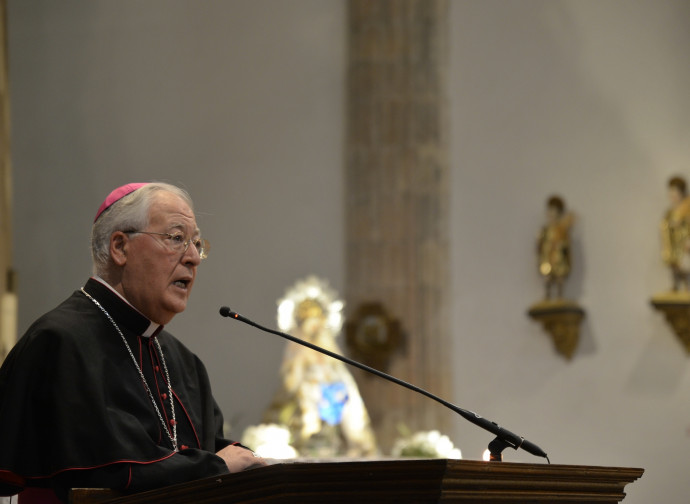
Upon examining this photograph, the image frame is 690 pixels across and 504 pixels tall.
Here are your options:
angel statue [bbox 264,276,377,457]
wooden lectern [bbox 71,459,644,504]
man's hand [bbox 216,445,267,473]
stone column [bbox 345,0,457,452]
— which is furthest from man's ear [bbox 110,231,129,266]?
stone column [bbox 345,0,457,452]

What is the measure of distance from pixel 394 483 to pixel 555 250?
8.22 metres

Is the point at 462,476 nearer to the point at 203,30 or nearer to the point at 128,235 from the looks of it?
the point at 128,235

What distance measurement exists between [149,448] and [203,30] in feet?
28.9

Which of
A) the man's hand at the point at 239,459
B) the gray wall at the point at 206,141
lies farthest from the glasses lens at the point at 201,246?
the gray wall at the point at 206,141

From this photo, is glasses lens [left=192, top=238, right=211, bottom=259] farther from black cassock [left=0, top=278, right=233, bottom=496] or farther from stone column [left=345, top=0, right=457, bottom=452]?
stone column [left=345, top=0, right=457, bottom=452]

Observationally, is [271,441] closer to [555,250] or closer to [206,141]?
[555,250]

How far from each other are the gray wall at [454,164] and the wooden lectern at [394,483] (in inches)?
307

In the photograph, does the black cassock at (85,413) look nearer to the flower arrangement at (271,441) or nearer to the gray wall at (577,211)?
the flower arrangement at (271,441)

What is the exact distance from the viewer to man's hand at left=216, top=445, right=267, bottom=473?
2947mm

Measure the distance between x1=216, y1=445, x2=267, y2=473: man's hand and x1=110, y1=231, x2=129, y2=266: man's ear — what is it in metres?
A: 0.64

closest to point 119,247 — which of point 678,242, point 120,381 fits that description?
point 120,381

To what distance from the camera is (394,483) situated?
2.10m

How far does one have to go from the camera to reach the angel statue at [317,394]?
8633mm

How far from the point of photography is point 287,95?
11.1 m
